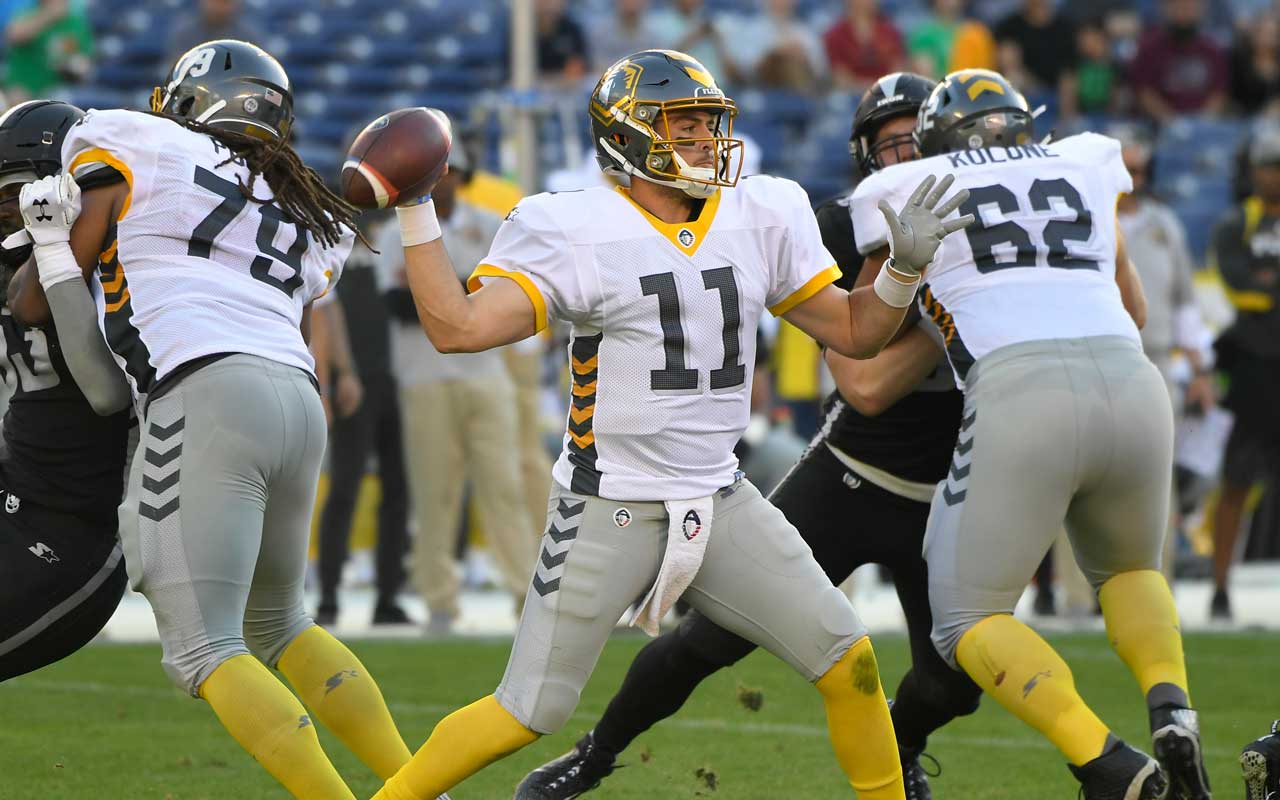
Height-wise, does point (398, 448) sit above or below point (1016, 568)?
below

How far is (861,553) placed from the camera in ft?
14.8

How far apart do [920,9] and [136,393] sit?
→ 13.4 metres

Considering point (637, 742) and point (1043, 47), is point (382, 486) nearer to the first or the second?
point (637, 742)

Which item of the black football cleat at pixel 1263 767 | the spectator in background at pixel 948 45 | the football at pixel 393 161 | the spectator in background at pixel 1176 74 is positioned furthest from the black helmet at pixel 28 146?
the spectator in background at pixel 1176 74

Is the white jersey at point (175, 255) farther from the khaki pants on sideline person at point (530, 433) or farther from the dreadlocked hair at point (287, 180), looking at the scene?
the khaki pants on sideline person at point (530, 433)

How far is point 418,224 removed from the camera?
12.0ft

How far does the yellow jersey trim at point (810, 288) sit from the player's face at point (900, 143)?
911 mm

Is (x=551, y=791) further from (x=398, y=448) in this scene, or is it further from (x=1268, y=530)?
(x=1268, y=530)

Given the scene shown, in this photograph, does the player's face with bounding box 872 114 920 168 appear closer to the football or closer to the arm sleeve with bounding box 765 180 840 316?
the arm sleeve with bounding box 765 180 840 316

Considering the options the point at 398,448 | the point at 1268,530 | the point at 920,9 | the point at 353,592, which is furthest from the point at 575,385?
the point at 920,9

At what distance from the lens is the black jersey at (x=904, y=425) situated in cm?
450

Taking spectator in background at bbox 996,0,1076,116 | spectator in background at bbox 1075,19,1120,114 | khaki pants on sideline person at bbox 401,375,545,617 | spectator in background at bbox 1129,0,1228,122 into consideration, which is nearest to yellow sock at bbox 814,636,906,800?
khaki pants on sideline person at bbox 401,375,545,617

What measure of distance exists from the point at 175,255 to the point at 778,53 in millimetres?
10475

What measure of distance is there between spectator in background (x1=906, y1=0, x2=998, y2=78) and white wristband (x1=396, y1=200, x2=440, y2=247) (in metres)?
9.57
